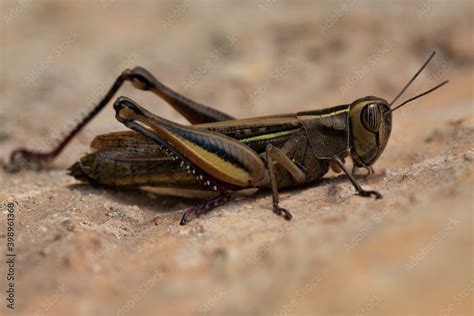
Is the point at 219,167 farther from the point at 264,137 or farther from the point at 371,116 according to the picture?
the point at 371,116

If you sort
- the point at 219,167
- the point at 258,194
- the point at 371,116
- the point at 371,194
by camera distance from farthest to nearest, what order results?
1. the point at 258,194
2. the point at 371,116
3. the point at 219,167
4. the point at 371,194

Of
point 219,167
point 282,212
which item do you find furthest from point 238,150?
point 282,212

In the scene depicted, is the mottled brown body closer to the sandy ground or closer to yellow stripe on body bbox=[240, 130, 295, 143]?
yellow stripe on body bbox=[240, 130, 295, 143]

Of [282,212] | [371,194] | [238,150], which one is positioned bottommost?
[282,212]

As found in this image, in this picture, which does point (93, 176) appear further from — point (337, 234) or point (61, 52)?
point (61, 52)

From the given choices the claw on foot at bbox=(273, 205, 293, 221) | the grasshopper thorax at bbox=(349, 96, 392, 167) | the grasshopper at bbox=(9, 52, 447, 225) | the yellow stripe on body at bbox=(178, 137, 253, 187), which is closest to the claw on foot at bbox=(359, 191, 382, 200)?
the grasshopper at bbox=(9, 52, 447, 225)

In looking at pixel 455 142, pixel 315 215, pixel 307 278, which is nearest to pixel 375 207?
pixel 315 215

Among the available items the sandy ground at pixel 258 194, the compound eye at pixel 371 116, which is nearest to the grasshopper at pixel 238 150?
the compound eye at pixel 371 116

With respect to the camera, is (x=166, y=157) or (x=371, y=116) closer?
(x=371, y=116)
